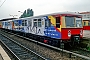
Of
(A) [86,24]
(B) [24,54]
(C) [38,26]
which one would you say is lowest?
(B) [24,54]

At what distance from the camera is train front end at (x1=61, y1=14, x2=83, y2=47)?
1243 cm

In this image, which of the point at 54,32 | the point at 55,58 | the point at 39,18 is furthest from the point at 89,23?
the point at 55,58

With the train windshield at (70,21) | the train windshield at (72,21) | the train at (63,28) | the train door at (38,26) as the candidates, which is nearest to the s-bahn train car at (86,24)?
the train door at (38,26)

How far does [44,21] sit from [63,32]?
3.17 metres

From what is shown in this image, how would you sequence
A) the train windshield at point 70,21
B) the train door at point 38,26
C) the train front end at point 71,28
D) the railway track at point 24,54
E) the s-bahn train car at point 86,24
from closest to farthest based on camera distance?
the railway track at point 24,54, the train front end at point 71,28, the train windshield at point 70,21, the train door at point 38,26, the s-bahn train car at point 86,24

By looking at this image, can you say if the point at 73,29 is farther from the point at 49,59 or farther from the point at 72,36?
the point at 49,59

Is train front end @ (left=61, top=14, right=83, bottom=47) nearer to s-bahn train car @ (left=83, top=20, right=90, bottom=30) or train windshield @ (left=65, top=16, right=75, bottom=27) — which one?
train windshield @ (left=65, top=16, right=75, bottom=27)

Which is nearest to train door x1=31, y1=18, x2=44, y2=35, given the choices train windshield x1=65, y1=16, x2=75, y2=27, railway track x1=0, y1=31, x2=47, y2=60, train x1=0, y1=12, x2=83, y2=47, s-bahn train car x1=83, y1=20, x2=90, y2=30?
train x1=0, y1=12, x2=83, y2=47

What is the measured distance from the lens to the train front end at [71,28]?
12.4m

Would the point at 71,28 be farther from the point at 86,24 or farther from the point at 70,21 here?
the point at 86,24

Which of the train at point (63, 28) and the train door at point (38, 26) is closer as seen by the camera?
the train at point (63, 28)

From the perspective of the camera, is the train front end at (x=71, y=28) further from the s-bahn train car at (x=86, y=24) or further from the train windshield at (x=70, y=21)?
the s-bahn train car at (x=86, y=24)

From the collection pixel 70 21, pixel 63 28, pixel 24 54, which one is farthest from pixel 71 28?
pixel 24 54

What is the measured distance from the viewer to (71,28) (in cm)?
1270
